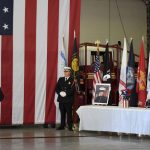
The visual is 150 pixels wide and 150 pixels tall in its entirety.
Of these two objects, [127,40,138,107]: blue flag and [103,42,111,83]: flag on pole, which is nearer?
[127,40,138,107]: blue flag

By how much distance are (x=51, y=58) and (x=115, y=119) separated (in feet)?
10.5

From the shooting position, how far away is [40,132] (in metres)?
13.1

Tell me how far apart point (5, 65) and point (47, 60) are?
127cm

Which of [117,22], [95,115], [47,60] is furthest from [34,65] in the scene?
[117,22]

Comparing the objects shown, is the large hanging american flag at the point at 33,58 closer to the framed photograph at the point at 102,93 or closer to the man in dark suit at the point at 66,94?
the man in dark suit at the point at 66,94

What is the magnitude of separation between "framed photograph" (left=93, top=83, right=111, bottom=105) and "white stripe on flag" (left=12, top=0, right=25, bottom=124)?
223 centimetres

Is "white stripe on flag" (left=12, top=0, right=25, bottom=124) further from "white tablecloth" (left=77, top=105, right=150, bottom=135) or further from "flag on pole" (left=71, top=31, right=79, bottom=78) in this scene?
"white tablecloth" (left=77, top=105, right=150, bottom=135)

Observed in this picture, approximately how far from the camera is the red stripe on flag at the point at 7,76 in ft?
44.7

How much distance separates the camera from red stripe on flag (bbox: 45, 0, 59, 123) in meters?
14.0

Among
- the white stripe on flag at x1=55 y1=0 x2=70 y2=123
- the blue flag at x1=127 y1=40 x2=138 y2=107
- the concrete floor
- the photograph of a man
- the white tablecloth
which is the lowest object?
the concrete floor

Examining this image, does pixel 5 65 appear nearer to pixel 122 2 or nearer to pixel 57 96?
pixel 57 96

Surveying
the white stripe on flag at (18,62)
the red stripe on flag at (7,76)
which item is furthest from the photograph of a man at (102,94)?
the red stripe on flag at (7,76)

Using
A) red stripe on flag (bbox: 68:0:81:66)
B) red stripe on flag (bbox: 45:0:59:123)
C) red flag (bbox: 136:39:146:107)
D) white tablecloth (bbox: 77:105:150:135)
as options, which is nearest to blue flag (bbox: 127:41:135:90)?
red flag (bbox: 136:39:146:107)

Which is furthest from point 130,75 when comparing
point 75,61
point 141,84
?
point 75,61
